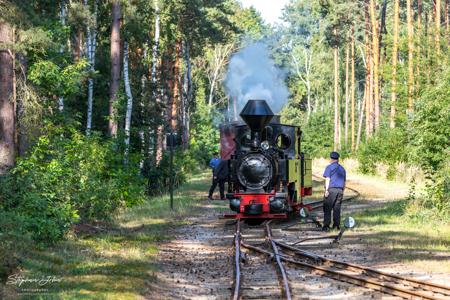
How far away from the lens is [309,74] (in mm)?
103750

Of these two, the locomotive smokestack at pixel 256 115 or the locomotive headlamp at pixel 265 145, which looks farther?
the locomotive headlamp at pixel 265 145

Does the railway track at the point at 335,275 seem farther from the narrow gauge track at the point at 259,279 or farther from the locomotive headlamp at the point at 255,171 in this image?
the locomotive headlamp at the point at 255,171

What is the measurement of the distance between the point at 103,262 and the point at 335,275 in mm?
4063

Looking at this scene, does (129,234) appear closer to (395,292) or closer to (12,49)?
(12,49)

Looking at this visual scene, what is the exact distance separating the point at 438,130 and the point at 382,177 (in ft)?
72.8

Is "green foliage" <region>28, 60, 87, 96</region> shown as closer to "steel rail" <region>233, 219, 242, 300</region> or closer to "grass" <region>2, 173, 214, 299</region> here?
"grass" <region>2, 173, 214, 299</region>

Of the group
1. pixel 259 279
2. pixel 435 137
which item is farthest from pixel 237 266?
pixel 435 137

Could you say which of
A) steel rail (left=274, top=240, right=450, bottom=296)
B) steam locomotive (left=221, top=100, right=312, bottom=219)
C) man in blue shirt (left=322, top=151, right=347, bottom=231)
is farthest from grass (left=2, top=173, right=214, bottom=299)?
man in blue shirt (left=322, top=151, right=347, bottom=231)

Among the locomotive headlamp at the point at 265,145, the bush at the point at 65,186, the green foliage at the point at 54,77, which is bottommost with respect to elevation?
the bush at the point at 65,186

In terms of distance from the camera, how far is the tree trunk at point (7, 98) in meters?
21.1

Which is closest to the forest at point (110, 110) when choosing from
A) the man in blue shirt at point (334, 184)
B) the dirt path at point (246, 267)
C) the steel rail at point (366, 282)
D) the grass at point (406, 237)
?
the grass at point (406, 237)

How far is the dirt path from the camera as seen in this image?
38.3 feet

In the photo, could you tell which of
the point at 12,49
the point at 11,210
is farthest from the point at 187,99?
the point at 11,210

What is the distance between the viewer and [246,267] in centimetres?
1416
